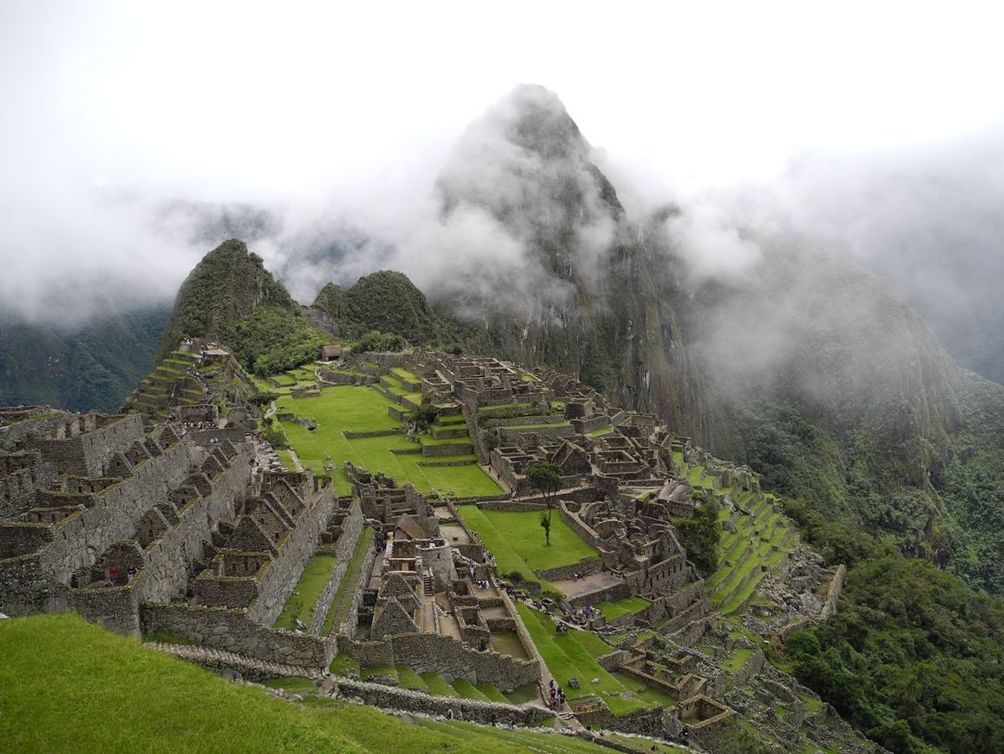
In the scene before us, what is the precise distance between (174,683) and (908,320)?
21661 centimetres

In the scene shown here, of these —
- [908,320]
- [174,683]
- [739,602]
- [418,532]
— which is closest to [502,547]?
[418,532]

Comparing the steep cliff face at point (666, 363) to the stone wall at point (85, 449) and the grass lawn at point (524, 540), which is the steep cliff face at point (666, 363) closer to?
the grass lawn at point (524, 540)

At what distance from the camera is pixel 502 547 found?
118 ft

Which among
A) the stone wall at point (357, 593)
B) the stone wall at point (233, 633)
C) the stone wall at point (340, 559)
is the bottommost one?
the stone wall at point (357, 593)

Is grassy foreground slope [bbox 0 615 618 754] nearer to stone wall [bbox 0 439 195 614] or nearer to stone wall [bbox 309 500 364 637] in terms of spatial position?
stone wall [bbox 0 439 195 614]

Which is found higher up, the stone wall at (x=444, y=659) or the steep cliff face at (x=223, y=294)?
the steep cliff face at (x=223, y=294)

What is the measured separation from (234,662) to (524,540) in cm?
2266

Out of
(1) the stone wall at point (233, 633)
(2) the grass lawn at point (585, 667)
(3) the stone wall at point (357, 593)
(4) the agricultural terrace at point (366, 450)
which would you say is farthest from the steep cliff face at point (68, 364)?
(1) the stone wall at point (233, 633)

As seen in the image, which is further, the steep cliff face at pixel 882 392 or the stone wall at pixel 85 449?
the steep cliff face at pixel 882 392

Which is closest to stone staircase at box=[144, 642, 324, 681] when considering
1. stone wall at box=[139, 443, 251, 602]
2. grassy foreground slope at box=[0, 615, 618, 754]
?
stone wall at box=[139, 443, 251, 602]

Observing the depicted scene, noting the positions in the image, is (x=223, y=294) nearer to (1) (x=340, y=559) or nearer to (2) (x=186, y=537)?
(1) (x=340, y=559)

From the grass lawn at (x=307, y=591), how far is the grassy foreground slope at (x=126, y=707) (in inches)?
202

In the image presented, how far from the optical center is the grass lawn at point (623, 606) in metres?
33.7

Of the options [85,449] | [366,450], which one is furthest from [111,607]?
[366,450]
